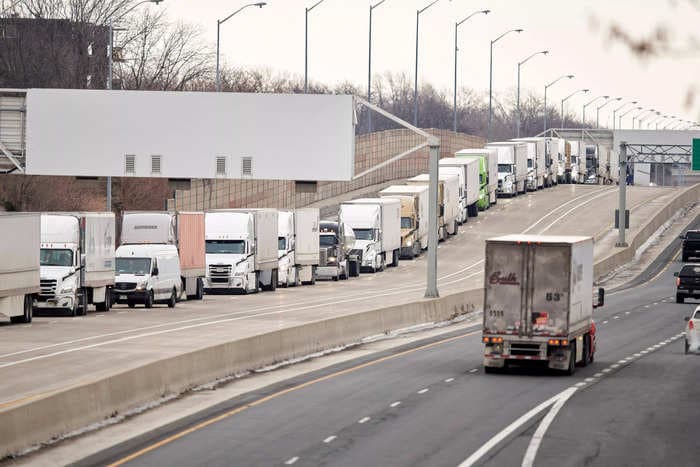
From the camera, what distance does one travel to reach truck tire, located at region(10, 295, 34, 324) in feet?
152

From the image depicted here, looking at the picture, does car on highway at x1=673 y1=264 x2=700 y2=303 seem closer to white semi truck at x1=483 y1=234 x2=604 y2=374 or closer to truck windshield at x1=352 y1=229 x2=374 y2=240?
truck windshield at x1=352 y1=229 x2=374 y2=240

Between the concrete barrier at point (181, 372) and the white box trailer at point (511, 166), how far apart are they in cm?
6077

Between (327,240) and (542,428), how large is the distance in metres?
49.3

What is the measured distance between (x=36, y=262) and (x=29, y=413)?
82.0 ft

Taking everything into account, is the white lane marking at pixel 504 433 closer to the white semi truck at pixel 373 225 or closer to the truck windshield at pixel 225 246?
the truck windshield at pixel 225 246

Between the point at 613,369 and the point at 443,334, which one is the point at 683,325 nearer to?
the point at 443,334

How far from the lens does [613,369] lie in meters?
36.1

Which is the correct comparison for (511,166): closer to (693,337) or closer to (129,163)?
(129,163)

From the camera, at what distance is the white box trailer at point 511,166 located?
11269 centimetres

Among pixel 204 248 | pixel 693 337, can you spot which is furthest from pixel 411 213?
pixel 693 337

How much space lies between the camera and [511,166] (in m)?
116

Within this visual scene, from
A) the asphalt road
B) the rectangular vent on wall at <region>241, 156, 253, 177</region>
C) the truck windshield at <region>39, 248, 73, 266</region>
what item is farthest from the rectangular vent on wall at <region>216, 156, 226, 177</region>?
the asphalt road

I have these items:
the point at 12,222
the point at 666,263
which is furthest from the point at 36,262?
the point at 666,263

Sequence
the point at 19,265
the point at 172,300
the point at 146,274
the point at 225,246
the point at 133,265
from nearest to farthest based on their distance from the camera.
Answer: the point at 19,265 < the point at 133,265 < the point at 146,274 < the point at 172,300 < the point at 225,246
